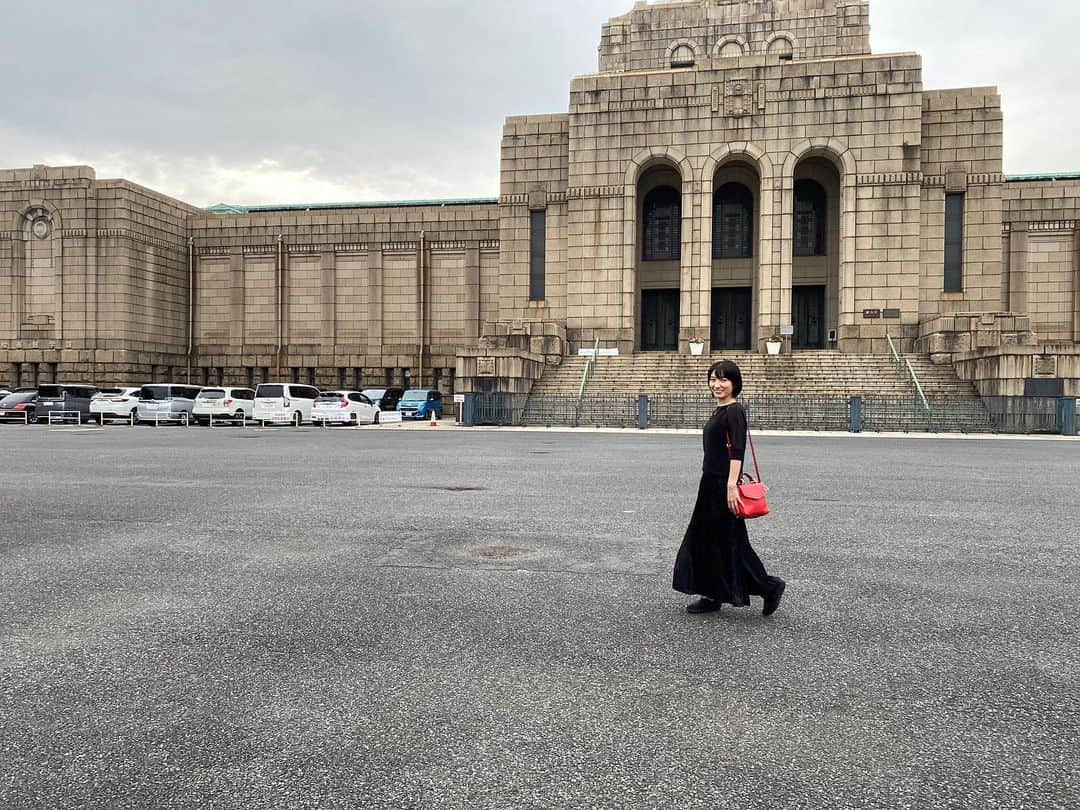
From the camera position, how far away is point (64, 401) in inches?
1296

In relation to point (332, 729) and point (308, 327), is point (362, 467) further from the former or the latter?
point (308, 327)

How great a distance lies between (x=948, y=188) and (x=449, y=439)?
1169 inches

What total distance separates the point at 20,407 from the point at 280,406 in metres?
10.8

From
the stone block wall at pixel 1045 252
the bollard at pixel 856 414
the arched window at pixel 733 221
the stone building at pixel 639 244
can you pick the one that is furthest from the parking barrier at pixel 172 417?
the stone block wall at pixel 1045 252

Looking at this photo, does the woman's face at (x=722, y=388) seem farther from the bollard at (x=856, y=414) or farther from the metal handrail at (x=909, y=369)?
the metal handrail at (x=909, y=369)

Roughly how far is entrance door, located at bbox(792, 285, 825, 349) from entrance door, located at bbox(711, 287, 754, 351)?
249cm

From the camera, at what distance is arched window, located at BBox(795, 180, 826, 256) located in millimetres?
43406

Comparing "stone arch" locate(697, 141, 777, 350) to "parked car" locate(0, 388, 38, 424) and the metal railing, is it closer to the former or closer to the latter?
the metal railing

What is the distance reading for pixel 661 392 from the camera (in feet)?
110

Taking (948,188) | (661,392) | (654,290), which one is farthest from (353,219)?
(948,188)

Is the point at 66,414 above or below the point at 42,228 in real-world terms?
below

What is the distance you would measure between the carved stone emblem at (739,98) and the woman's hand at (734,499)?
38.1 m

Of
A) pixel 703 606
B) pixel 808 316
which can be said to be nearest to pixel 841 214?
pixel 808 316

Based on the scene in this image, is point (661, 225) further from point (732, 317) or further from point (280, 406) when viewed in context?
point (280, 406)
